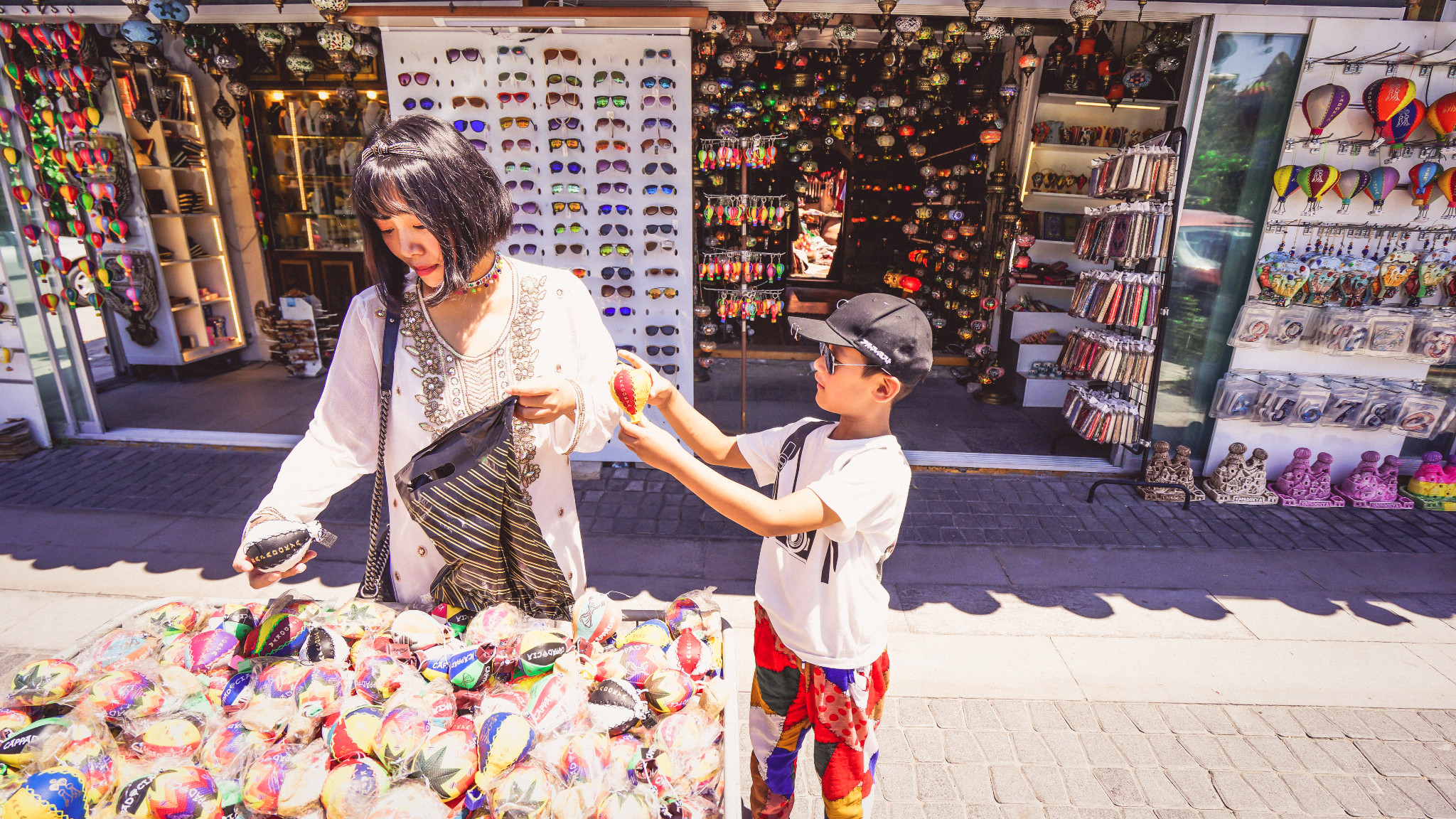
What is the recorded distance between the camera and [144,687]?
4.39ft

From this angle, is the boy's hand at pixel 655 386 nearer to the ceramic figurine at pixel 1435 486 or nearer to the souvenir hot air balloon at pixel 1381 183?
the souvenir hot air balloon at pixel 1381 183

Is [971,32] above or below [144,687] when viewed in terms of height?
above

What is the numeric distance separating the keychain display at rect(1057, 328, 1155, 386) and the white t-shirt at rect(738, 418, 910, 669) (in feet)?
13.6

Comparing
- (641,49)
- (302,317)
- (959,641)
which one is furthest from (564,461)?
(302,317)

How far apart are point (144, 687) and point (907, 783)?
2404 mm

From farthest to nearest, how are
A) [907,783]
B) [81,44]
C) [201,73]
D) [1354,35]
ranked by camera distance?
[201,73] → [81,44] → [1354,35] → [907,783]

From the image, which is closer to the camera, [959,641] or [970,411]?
[959,641]

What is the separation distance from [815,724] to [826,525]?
2.22 ft

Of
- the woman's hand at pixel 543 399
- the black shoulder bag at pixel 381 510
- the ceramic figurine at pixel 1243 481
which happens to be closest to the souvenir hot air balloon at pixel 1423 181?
the ceramic figurine at pixel 1243 481

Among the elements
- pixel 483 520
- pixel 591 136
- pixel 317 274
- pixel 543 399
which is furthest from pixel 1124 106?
pixel 317 274

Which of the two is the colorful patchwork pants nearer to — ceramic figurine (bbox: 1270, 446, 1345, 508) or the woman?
the woman

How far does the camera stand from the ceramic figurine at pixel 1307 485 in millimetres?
4836

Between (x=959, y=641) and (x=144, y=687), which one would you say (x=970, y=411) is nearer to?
(x=959, y=641)

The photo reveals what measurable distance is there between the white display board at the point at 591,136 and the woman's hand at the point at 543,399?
11.7 feet
